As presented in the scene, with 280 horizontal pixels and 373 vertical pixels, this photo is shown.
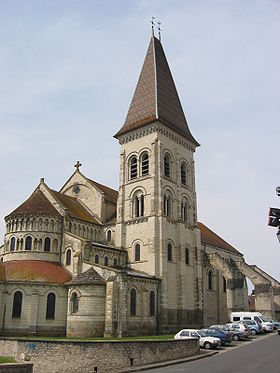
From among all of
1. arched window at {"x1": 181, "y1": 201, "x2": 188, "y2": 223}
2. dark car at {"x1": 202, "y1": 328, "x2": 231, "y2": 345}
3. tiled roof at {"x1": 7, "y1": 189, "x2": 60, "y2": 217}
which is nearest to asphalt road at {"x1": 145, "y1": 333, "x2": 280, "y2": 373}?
dark car at {"x1": 202, "y1": 328, "x2": 231, "y2": 345}

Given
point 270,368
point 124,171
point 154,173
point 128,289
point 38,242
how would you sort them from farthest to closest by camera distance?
point 124,171, point 154,173, point 38,242, point 128,289, point 270,368

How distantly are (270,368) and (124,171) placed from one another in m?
33.2

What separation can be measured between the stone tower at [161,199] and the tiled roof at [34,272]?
8548mm

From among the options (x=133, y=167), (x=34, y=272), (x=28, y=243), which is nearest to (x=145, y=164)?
(x=133, y=167)

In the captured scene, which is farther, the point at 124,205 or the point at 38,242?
the point at 124,205

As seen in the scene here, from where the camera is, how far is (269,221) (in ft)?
42.8

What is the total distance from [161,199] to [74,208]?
10.3 meters

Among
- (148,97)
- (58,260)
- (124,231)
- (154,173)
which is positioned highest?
(148,97)

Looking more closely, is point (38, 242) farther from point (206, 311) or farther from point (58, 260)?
point (206, 311)

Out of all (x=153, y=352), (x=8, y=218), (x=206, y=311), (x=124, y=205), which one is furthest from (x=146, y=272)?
(x=153, y=352)

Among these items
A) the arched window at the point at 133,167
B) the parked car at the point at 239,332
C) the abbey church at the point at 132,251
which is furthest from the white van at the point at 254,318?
the arched window at the point at 133,167

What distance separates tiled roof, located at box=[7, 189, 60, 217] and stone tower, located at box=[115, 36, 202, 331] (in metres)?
8.05

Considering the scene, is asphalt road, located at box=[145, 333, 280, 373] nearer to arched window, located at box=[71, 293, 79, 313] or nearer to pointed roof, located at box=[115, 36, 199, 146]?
arched window, located at box=[71, 293, 79, 313]

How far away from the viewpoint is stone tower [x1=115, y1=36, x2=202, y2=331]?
43688mm
